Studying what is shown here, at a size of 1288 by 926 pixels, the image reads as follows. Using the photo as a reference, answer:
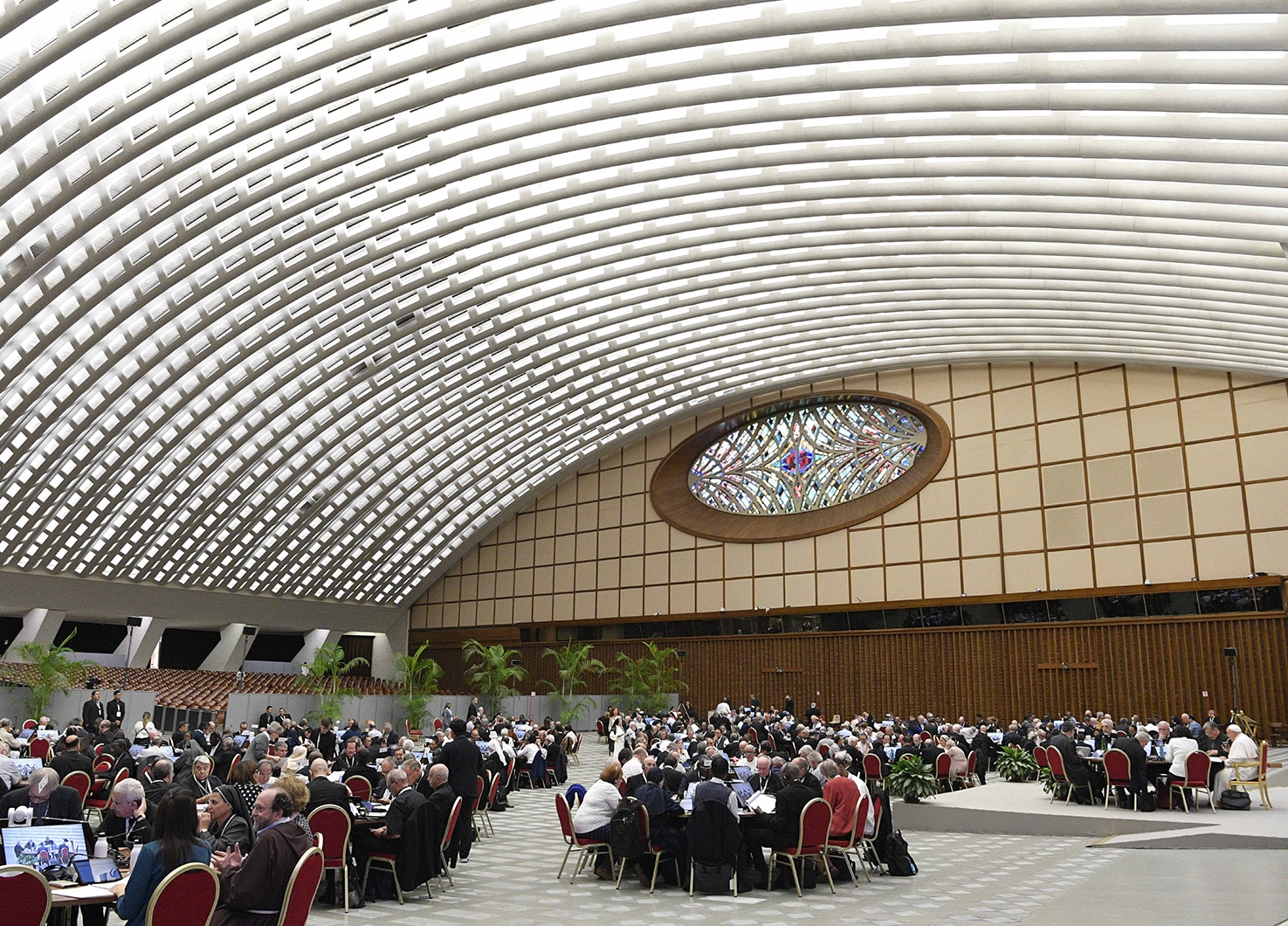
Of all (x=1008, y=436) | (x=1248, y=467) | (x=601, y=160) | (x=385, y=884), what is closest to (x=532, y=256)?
(x=601, y=160)

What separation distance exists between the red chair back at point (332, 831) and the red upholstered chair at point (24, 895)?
324cm

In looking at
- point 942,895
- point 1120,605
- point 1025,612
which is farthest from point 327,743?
point 1120,605

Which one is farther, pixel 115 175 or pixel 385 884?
pixel 115 175

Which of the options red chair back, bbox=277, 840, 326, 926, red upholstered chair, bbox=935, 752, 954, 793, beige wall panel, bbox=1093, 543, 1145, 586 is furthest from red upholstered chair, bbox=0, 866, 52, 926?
beige wall panel, bbox=1093, 543, 1145, 586

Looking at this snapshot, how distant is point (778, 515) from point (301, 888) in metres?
28.1

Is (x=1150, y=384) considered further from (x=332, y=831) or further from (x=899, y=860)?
(x=332, y=831)

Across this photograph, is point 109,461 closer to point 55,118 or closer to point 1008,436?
point 55,118

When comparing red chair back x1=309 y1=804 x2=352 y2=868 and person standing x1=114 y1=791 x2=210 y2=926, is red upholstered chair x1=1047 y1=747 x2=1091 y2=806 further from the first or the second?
person standing x1=114 y1=791 x2=210 y2=926

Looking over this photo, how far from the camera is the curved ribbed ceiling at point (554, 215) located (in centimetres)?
1405

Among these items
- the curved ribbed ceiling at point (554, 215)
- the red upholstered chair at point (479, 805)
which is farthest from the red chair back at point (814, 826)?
the curved ribbed ceiling at point (554, 215)

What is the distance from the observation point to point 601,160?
1822 cm

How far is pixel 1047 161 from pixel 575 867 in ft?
46.3

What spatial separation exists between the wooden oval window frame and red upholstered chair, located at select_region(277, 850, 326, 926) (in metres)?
26.0

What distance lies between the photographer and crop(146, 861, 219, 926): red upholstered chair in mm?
4602
